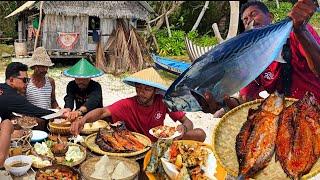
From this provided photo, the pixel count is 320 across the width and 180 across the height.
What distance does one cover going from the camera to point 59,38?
49.3ft

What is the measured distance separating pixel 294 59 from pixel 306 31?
0.91 feet

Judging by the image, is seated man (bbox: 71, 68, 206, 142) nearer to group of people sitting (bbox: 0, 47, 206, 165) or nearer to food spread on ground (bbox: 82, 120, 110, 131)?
group of people sitting (bbox: 0, 47, 206, 165)

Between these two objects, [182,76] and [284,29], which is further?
[182,76]

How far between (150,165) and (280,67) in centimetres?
118

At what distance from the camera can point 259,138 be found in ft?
6.97

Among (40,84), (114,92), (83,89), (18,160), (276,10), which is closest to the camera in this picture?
(276,10)

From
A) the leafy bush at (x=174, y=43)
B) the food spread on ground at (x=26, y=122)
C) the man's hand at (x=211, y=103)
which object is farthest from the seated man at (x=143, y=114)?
the leafy bush at (x=174, y=43)

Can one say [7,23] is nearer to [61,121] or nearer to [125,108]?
[61,121]

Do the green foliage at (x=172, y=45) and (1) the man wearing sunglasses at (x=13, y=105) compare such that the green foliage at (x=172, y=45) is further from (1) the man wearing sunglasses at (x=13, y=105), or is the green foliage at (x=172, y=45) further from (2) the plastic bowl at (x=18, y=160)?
(2) the plastic bowl at (x=18, y=160)

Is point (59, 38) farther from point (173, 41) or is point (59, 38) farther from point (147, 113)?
point (147, 113)

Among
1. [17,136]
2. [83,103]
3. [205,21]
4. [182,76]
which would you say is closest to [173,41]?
[205,21]

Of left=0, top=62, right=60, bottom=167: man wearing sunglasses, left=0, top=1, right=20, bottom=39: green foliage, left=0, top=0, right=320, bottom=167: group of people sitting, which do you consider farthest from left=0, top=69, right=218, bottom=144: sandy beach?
left=0, top=1, right=20, bottom=39: green foliage

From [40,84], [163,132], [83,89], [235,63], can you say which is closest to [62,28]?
[40,84]

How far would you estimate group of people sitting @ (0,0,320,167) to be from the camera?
207 centimetres
